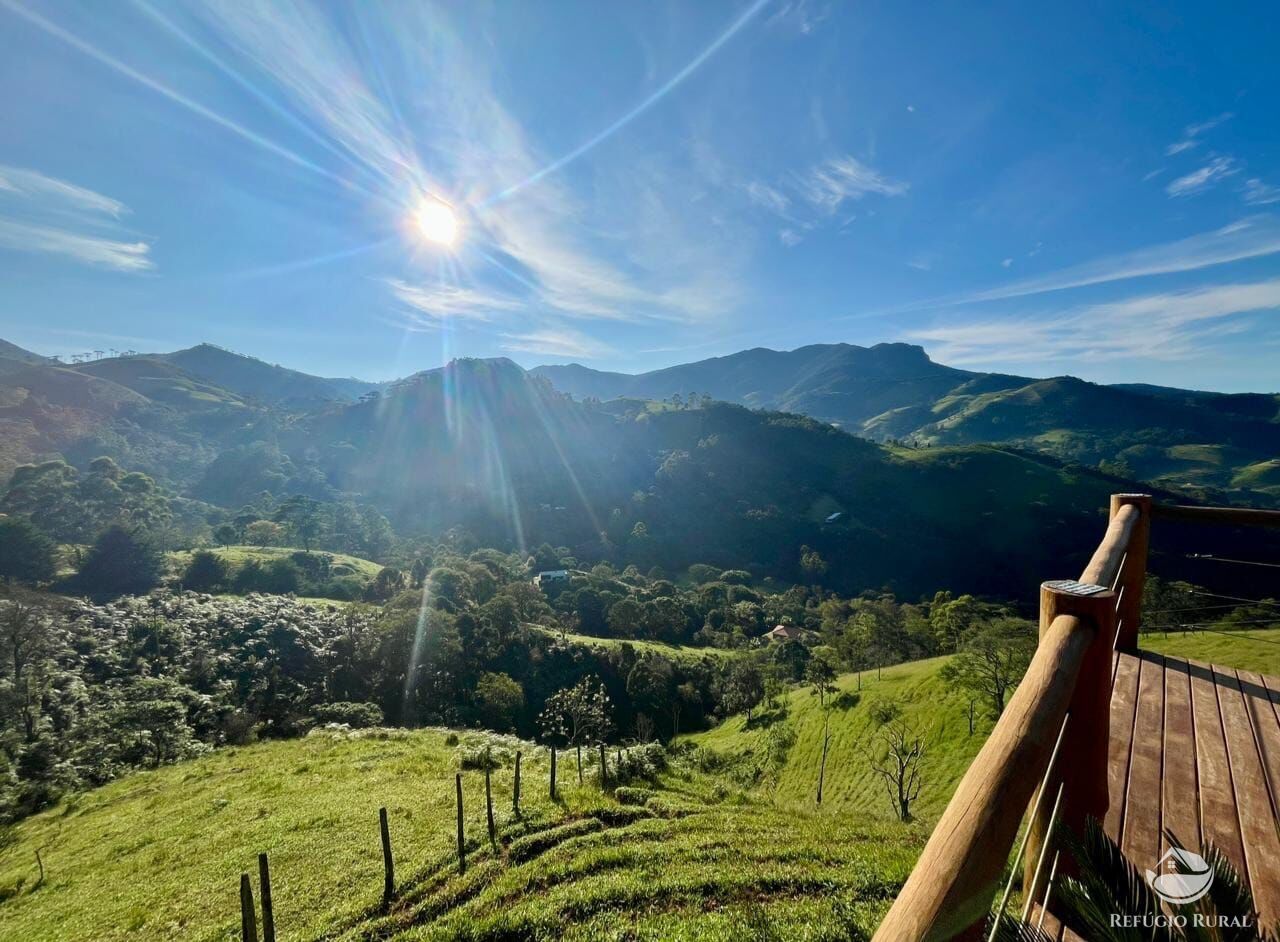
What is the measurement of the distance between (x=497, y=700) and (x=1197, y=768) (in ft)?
157

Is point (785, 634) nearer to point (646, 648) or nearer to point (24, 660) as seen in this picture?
point (646, 648)

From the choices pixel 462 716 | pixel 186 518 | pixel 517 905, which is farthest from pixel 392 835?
pixel 186 518

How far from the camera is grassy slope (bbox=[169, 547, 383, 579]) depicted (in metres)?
69.4

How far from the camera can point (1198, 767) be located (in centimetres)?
326

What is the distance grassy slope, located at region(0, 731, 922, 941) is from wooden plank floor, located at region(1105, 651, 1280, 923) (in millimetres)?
4650

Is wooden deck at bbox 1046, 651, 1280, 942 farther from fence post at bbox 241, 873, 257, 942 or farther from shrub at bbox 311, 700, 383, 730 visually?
shrub at bbox 311, 700, 383, 730

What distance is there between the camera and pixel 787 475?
501 feet

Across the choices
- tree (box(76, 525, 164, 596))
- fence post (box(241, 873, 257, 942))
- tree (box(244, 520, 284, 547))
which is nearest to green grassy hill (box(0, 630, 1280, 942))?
fence post (box(241, 873, 257, 942))

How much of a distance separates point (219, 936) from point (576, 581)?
7822 centimetres

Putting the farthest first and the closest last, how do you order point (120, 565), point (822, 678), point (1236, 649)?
1. point (120, 565)
2. point (822, 678)
3. point (1236, 649)

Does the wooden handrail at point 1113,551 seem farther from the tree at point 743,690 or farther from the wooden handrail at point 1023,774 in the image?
the tree at point 743,690

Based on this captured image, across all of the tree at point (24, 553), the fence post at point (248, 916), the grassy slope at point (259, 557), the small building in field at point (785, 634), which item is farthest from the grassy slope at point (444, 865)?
the small building in field at point (785, 634)

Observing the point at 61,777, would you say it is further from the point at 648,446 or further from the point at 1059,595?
the point at 648,446

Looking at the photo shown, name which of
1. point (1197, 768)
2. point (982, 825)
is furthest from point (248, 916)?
point (1197, 768)
